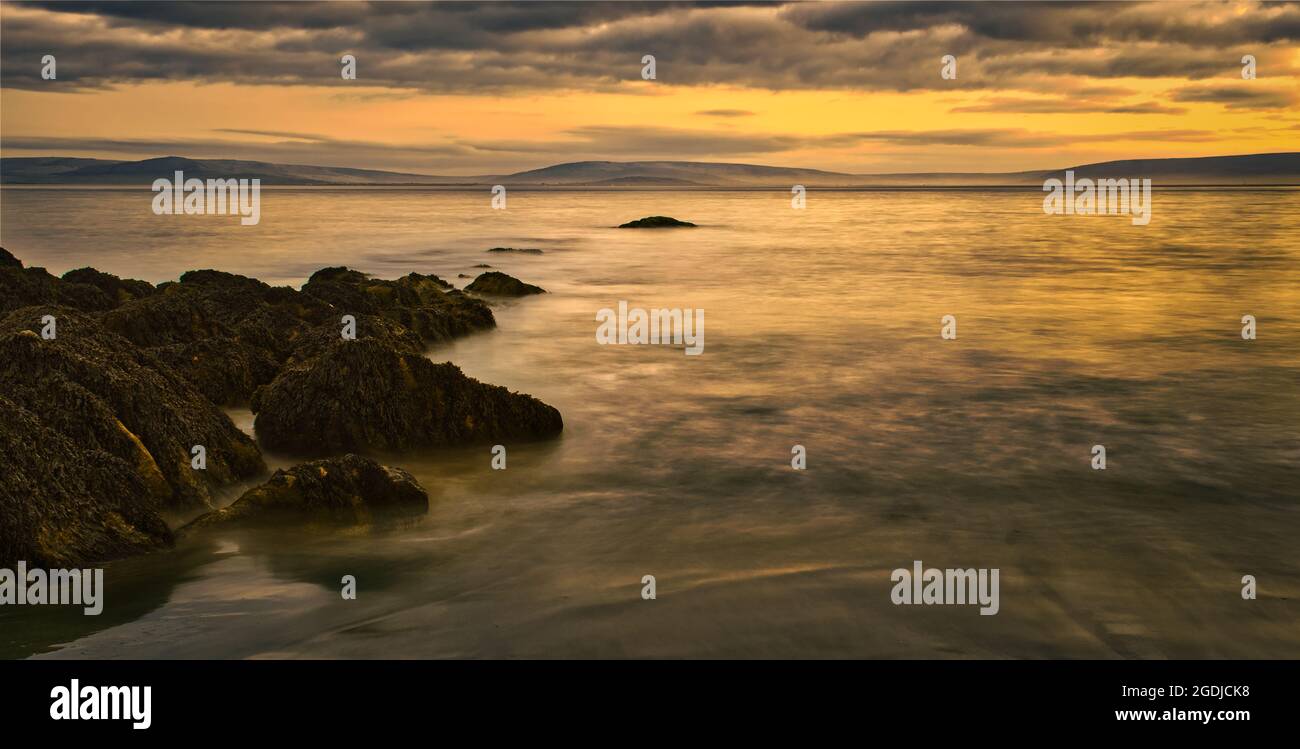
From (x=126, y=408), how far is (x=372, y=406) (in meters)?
2.16

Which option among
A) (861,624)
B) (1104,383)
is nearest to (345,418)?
(861,624)

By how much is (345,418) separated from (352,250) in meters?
32.4

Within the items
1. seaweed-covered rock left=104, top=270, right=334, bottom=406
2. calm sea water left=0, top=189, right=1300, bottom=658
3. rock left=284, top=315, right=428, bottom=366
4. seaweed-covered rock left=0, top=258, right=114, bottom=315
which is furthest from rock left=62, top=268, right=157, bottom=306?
calm sea water left=0, top=189, right=1300, bottom=658

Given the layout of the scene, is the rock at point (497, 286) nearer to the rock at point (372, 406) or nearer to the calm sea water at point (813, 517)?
the calm sea water at point (813, 517)

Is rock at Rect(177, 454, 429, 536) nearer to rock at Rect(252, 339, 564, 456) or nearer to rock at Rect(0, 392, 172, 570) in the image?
rock at Rect(0, 392, 172, 570)

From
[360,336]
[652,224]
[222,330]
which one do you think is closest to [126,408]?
[360,336]

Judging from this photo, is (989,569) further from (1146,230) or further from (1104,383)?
(1146,230)

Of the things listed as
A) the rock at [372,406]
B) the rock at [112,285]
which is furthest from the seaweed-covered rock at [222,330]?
the rock at [112,285]

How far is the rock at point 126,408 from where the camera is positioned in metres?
7.35

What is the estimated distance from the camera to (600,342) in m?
17.0

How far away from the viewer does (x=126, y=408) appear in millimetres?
7797

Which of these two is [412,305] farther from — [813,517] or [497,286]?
[813,517]

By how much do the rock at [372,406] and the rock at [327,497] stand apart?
5.18ft

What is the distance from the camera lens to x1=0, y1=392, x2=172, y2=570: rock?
19.9ft
